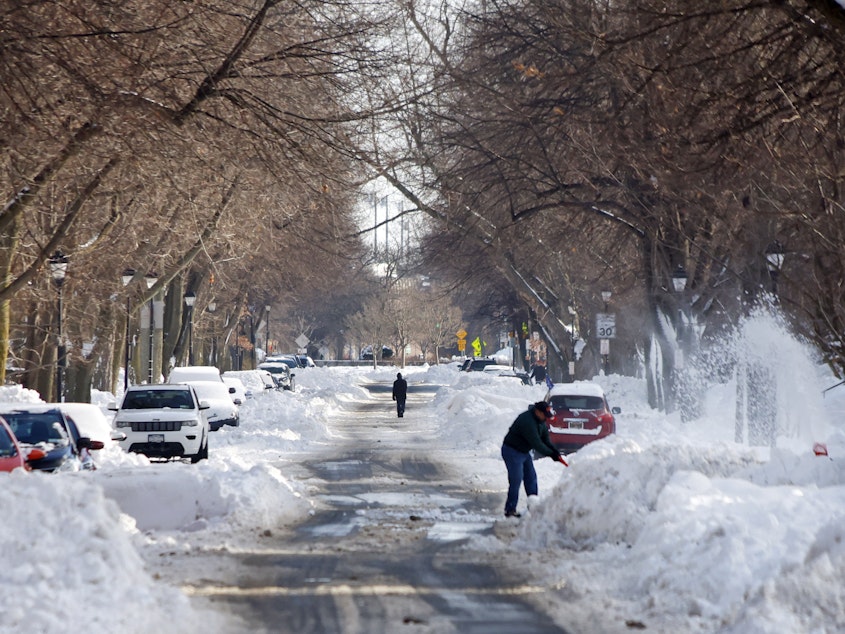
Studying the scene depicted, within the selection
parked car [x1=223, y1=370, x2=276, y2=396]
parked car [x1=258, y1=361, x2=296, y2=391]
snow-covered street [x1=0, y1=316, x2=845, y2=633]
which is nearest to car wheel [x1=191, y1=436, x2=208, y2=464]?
snow-covered street [x1=0, y1=316, x2=845, y2=633]

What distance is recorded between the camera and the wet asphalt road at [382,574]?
9.67 metres

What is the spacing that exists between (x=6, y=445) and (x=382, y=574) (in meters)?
6.62

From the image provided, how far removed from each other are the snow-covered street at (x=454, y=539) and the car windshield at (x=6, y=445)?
112cm

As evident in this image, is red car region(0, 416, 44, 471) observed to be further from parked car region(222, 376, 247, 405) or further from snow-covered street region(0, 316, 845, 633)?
parked car region(222, 376, 247, 405)

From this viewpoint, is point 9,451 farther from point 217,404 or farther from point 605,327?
point 605,327

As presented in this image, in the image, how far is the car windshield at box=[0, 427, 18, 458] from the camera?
1616cm

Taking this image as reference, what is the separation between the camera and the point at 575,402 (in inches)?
1160

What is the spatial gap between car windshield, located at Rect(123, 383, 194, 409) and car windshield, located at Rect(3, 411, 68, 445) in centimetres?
920

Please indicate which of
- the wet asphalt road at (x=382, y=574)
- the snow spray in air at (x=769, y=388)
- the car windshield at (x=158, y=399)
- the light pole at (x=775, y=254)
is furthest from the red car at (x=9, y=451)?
the snow spray in air at (x=769, y=388)

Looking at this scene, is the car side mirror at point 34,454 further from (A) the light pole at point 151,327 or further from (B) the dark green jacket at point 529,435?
(A) the light pole at point 151,327

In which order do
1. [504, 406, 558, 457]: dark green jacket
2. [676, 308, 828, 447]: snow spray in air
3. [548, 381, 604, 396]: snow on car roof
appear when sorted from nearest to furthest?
1. [504, 406, 558, 457]: dark green jacket
2. [548, 381, 604, 396]: snow on car roof
3. [676, 308, 828, 447]: snow spray in air

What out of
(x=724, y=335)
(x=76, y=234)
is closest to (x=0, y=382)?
(x=76, y=234)

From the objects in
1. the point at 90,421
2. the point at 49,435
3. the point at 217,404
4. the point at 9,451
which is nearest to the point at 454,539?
the point at 9,451

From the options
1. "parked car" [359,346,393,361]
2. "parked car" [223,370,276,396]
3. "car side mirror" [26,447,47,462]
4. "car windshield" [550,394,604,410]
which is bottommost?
"car side mirror" [26,447,47,462]
